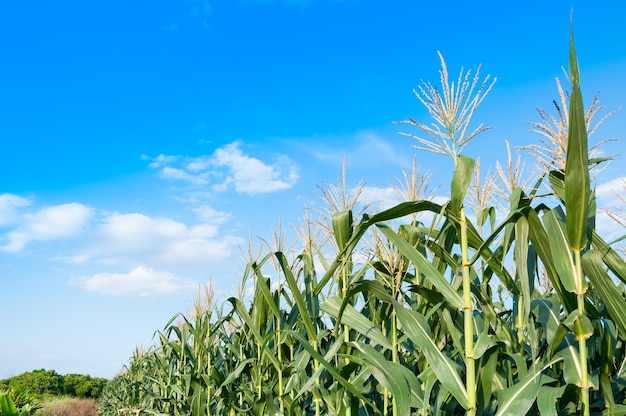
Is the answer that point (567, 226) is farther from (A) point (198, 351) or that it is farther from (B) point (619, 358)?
(A) point (198, 351)

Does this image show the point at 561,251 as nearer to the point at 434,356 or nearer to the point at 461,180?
the point at 461,180

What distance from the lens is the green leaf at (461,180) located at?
260cm

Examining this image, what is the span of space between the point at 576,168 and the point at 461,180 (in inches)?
20.2

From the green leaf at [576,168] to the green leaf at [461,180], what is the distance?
440 mm

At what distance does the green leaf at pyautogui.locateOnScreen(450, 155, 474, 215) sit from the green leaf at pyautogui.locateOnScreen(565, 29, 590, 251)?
1.44ft

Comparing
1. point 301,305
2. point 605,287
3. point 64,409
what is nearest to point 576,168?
point 605,287

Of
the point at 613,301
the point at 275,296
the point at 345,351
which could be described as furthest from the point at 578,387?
the point at 275,296

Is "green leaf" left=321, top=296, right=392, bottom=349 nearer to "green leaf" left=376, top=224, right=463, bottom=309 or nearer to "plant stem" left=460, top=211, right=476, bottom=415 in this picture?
"green leaf" left=376, top=224, right=463, bottom=309

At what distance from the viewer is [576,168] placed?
7.43ft

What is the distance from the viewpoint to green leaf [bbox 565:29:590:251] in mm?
2135

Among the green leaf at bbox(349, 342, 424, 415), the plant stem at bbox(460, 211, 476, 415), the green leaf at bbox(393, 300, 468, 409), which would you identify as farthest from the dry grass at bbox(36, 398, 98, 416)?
the plant stem at bbox(460, 211, 476, 415)

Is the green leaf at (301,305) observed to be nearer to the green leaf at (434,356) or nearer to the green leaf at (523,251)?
the green leaf at (434,356)

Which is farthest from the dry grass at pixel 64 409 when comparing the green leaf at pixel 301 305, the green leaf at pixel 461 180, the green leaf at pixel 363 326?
the green leaf at pixel 461 180

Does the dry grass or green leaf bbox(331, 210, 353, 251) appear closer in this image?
green leaf bbox(331, 210, 353, 251)
